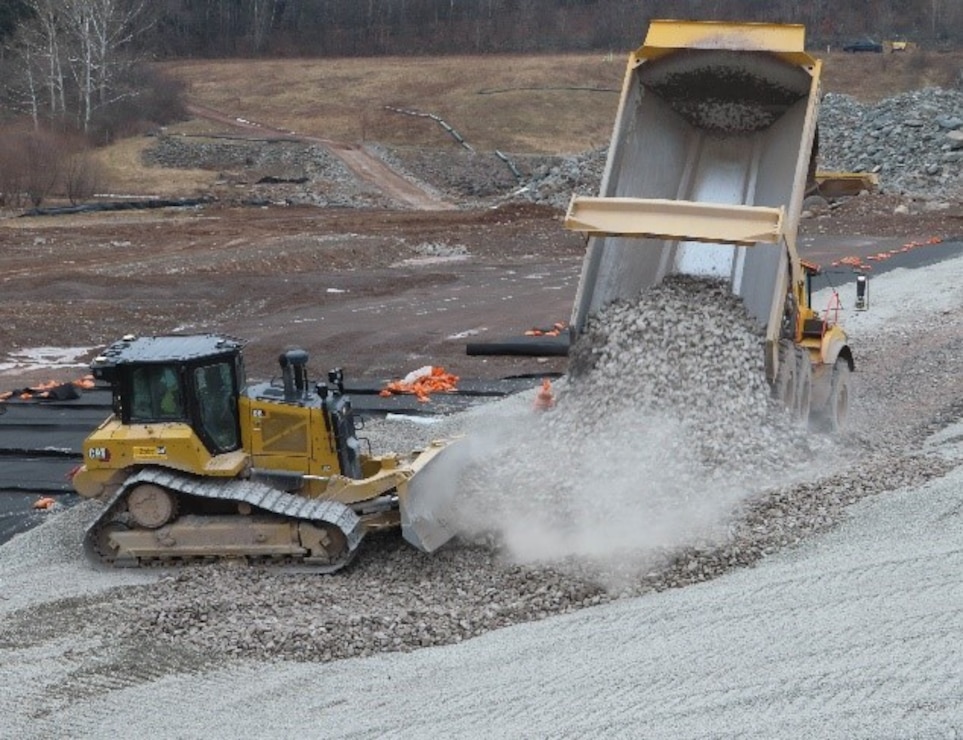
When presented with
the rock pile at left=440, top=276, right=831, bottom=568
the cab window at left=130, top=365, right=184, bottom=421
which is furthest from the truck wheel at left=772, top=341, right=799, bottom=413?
the cab window at left=130, top=365, right=184, bottom=421

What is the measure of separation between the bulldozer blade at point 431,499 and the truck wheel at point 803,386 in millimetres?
3177

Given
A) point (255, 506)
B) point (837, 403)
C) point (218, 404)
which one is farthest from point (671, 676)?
point (837, 403)

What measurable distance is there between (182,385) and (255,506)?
1.00 metres

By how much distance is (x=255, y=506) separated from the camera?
10.0m

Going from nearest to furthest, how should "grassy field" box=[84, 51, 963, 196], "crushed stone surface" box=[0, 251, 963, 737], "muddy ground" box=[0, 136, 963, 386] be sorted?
"crushed stone surface" box=[0, 251, 963, 737]
"muddy ground" box=[0, 136, 963, 386]
"grassy field" box=[84, 51, 963, 196]

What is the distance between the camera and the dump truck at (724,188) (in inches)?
447

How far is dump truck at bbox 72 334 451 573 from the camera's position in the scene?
10016 millimetres

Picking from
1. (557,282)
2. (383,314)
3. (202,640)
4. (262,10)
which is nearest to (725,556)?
(202,640)

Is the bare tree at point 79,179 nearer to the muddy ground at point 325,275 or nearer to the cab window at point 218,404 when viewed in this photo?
the muddy ground at point 325,275

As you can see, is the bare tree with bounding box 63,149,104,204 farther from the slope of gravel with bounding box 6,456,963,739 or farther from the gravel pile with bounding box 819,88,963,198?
the slope of gravel with bounding box 6,456,963,739

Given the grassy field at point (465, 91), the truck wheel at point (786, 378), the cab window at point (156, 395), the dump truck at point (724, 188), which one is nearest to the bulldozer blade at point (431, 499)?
the cab window at point (156, 395)

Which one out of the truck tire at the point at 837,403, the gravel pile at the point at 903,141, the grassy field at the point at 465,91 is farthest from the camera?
the grassy field at the point at 465,91

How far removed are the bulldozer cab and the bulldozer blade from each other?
1.37 m

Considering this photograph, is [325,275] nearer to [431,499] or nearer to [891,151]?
[431,499]
